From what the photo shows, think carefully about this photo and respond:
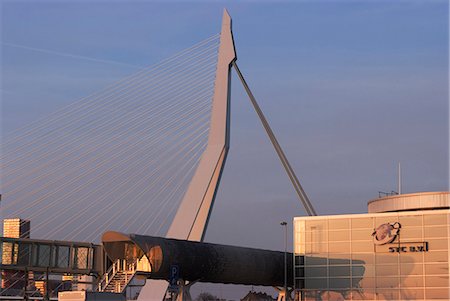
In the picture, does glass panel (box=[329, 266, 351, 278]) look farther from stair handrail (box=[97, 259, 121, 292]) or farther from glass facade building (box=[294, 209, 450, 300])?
stair handrail (box=[97, 259, 121, 292])

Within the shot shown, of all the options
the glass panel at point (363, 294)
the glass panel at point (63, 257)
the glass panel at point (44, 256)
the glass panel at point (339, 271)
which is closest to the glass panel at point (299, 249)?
the glass panel at point (339, 271)

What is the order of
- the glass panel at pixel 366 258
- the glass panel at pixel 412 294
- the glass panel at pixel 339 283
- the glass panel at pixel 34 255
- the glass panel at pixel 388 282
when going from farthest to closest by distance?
1. the glass panel at pixel 339 283
2. the glass panel at pixel 366 258
3. the glass panel at pixel 388 282
4. the glass panel at pixel 412 294
5. the glass panel at pixel 34 255

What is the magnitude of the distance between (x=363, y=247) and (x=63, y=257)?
69.2 ft

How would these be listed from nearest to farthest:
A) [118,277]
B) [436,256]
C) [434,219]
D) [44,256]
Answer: [118,277]
[44,256]
[436,256]
[434,219]

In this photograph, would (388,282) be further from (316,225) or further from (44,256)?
(44,256)

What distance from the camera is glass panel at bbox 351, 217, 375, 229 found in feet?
205

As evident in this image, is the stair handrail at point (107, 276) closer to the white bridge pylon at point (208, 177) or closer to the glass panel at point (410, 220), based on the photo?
the white bridge pylon at point (208, 177)

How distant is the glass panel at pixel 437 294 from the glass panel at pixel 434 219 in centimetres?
450

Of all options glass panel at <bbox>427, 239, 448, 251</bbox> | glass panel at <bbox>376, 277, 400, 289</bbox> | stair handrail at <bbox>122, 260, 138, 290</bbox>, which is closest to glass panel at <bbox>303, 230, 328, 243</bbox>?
glass panel at <bbox>376, 277, 400, 289</bbox>

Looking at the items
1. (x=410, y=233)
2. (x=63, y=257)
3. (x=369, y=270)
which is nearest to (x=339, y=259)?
(x=369, y=270)

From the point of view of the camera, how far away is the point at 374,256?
203 feet

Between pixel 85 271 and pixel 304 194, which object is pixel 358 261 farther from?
pixel 85 271

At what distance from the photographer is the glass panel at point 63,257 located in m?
58.2

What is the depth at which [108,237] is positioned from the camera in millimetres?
54312
